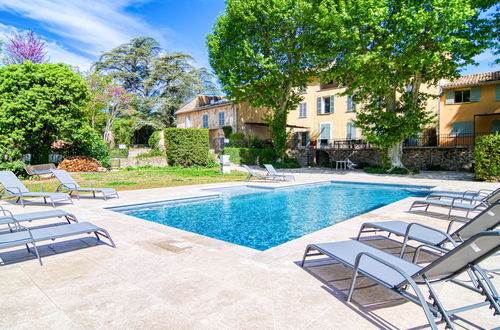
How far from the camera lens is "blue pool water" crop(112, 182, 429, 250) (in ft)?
20.7

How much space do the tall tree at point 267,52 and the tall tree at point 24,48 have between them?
17.0m

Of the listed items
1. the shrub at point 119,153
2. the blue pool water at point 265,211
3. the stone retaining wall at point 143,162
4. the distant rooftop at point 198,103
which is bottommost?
the blue pool water at point 265,211

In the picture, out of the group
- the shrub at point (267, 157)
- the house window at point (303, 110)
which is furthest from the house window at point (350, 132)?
the shrub at point (267, 157)

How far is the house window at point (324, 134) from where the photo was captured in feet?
91.9

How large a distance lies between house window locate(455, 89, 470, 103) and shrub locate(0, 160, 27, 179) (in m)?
30.3

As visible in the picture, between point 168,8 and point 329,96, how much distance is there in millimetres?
16763

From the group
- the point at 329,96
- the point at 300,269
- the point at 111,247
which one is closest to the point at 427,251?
the point at 300,269

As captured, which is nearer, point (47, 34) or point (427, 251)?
point (427, 251)

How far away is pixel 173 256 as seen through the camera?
3.98 metres

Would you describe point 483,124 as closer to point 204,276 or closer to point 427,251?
point 427,251

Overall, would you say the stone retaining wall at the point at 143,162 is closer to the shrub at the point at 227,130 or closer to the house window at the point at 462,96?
the shrub at the point at 227,130

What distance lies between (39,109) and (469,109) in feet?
97.2

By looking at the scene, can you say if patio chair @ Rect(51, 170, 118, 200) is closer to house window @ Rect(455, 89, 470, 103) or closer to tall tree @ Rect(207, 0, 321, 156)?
tall tree @ Rect(207, 0, 321, 156)

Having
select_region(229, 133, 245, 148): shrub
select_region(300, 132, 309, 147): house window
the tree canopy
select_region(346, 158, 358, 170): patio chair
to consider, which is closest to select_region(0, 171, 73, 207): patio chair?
the tree canopy
